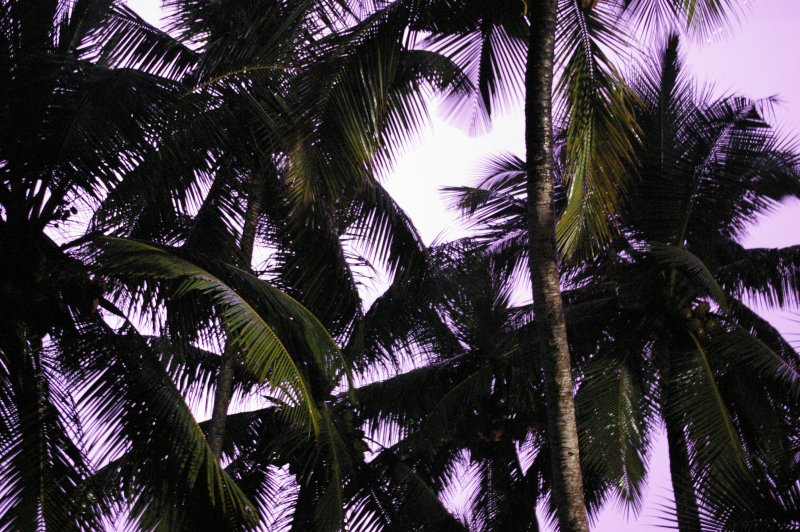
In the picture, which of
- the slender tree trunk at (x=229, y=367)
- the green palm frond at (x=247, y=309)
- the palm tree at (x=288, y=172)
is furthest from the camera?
the slender tree trunk at (x=229, y=367)

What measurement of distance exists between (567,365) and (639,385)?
17.4 feet

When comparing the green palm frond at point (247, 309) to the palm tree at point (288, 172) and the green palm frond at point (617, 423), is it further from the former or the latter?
the green palm frond at point (617, 423)

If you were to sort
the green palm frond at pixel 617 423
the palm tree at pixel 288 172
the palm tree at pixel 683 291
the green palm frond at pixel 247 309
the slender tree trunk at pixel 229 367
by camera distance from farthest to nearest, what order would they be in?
the palm tree at pixel 683 291 → the green palm frond at pixel 617 423 → the slender tree trunk at pixel 229 367 → the palm tree at pixel 288 172 → the green palm frond at pixel 247 309

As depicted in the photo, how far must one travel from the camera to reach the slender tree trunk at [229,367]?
11.6 metres

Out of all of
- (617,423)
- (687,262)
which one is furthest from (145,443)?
(687,262)

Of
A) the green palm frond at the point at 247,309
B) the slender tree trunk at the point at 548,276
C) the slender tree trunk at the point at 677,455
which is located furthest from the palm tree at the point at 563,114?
the slender tree trunk at the point at 677,455

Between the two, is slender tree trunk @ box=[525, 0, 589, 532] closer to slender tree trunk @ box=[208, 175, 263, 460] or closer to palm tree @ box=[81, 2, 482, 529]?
palm tree @ box=[81, 2, 482, 529]

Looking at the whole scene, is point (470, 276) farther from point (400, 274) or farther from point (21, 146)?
point (21, 146)

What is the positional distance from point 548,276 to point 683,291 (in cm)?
558

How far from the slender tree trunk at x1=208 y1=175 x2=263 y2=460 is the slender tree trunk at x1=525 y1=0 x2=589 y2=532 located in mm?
4351

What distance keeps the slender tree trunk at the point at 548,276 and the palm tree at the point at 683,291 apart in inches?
163

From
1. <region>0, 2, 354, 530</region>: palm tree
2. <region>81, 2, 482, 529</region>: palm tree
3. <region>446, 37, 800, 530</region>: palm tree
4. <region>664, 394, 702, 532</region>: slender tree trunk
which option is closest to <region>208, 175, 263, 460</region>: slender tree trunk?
<region>81, 2, 482, 529</region>: palm tree

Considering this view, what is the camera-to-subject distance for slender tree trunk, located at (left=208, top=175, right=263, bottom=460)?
1165cm

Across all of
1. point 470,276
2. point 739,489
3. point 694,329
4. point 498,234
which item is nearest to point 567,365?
point 739,489
